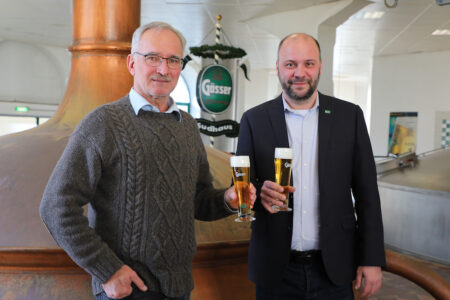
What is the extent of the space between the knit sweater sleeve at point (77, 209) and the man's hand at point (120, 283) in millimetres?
14

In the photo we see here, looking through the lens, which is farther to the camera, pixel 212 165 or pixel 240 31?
pixel 240 31

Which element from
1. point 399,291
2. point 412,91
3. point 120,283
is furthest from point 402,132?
point 120,283

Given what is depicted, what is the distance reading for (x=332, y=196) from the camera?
1515mm

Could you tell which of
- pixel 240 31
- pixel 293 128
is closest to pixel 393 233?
pixel 293 128

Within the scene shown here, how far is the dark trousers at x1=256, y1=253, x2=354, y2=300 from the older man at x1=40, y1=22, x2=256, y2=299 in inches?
16.1

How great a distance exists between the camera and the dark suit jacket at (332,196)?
4.95 feet

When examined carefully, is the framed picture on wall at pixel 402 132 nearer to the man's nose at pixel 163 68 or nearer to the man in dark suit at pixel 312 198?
the man in dark suit at pixel 312 198

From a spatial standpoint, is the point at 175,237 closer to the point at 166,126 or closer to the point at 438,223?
the point at 166,126

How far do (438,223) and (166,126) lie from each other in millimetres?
5074

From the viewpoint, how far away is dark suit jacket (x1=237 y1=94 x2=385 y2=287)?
1.51 metres

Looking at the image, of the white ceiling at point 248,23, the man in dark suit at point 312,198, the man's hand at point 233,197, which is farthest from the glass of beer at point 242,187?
the white ceiling at point 248,23

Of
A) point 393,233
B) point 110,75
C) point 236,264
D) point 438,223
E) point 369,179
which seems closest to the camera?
point 369,179

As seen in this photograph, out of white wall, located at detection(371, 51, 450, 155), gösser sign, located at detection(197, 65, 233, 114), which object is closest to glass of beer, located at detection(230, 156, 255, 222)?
gösser sign, located at detection(197, 65, 233, 114)

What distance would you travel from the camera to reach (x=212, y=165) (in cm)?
216
